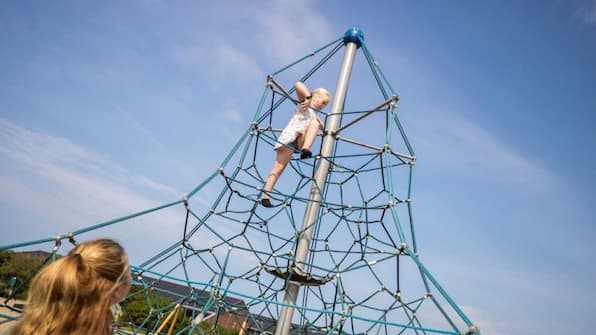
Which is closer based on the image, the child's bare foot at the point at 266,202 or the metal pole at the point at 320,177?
the metal pole at the point at 320,177

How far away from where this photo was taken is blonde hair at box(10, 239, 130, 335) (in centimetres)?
132

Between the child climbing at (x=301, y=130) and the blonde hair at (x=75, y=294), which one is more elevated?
the child climbing at (x=301, y=130)

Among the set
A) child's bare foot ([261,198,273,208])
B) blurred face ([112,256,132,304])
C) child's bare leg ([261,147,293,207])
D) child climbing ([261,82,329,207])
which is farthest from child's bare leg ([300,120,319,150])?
blurred face ([112,256,132,304])

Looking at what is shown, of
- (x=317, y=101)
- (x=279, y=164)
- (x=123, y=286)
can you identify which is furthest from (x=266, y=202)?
(x=123, y=286)

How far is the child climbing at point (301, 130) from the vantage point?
401 cm

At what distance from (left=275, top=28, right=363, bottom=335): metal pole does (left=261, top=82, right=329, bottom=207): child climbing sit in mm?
137

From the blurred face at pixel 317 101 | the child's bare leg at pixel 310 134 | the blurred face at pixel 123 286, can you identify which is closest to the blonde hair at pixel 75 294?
the blurred face at pixel 123 286

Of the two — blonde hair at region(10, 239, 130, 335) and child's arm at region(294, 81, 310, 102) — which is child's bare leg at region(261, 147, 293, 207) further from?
blonde hair at region(10, 239, 130, 335)

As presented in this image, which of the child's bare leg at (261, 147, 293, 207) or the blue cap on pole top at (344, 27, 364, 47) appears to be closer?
the child's bare leg at (261, 147, 293, 207)

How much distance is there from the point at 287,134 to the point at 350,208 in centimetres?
93

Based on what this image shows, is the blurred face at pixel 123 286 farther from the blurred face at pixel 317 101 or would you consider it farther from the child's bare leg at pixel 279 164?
the blurred face at pixel 317 101

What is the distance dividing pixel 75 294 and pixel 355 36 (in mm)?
3784

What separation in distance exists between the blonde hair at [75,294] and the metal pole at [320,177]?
6.59ft

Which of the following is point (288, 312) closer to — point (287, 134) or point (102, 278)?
point (287, 134)
